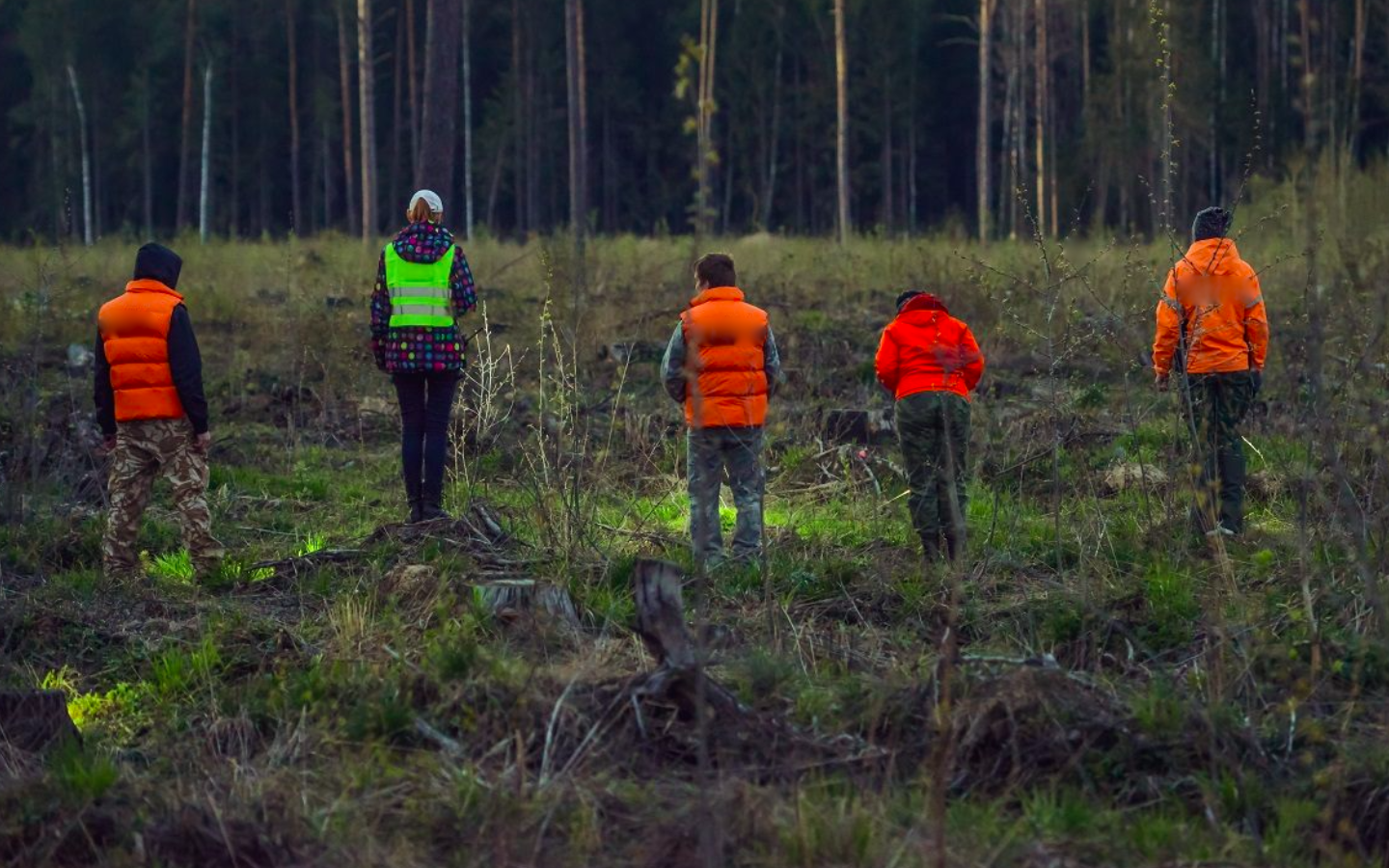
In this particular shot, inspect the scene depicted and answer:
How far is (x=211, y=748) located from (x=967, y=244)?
1553 centimetres

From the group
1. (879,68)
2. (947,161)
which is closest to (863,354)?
(879,68)

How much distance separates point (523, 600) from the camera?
19.6 ft

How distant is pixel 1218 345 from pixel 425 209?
3.95 meters

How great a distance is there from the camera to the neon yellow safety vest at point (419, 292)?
25.4 ft

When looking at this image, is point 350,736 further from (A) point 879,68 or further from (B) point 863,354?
(A) point 879,68

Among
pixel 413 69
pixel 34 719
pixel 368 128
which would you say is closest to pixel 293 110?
pixel 413 69

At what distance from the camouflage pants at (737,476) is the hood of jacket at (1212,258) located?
7.27 feet

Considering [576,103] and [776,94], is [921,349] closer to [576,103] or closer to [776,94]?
[576,103]

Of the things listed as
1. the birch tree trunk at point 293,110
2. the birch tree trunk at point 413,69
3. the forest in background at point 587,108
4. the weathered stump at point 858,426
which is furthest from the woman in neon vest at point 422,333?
the birch tree trunk at point 293,110

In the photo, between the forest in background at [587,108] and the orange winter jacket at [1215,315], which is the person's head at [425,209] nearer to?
the orange winter jacket at [1215,315]

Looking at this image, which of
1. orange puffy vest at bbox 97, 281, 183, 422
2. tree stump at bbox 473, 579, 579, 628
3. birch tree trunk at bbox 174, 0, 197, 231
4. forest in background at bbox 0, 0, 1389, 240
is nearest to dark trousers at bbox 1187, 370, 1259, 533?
tree stump at bbox 473, 579, 579, 628

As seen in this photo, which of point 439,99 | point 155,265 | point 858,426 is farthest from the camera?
point 439,99

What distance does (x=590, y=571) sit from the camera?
662cm

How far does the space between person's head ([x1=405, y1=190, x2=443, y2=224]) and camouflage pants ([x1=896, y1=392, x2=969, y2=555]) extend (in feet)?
8.32
